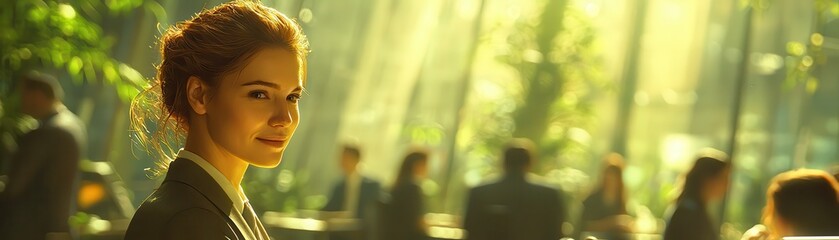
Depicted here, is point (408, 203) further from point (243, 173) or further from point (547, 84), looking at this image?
point (243, 173)

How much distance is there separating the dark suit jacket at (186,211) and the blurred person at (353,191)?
342 cm

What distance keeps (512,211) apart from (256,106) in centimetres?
325

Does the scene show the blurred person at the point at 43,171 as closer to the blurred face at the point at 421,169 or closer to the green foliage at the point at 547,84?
the blurred face at the point at 421,169

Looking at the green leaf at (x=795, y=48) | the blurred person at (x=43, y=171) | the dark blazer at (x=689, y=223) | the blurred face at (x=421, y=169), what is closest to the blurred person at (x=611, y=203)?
the blurred face at (x=421, y=169)

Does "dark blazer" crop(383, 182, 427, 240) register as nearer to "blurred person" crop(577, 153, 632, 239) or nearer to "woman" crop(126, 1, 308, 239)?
"blurred person" crop(577, 153, 632, 239)

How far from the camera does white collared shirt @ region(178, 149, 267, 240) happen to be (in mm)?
920

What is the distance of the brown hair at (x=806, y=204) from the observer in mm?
2166

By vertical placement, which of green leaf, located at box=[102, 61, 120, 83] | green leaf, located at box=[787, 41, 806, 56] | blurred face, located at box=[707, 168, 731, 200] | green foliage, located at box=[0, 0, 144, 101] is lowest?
blurred face, located at box=[707, 168, 731, 200]

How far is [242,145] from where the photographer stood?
980mm

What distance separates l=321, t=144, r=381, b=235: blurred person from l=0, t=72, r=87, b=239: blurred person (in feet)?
3.23

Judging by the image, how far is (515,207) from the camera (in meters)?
4.18

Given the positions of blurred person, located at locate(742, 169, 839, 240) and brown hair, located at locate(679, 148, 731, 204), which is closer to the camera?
blurred person, located at locate(742, 169, 839, 240)

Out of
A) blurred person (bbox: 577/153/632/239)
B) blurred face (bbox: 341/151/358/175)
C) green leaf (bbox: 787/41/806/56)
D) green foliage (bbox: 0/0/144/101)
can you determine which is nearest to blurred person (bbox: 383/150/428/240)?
blurred face (bbox: 341/151/358/175)

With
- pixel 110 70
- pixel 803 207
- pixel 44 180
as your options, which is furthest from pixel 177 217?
pixel 44 180
